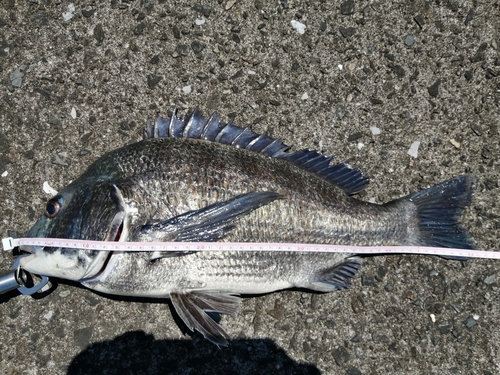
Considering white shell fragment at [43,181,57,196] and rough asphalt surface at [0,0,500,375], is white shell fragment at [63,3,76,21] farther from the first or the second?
white shell fragment at [43,181,57,196]

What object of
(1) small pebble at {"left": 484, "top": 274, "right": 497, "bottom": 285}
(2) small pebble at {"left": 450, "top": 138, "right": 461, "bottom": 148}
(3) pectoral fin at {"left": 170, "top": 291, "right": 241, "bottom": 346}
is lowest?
(3) pectoral fin at {"left": 170, "top": 291, "right": 241, "bottom": 346}

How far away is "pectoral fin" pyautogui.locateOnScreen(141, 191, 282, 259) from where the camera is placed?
230 centimetres

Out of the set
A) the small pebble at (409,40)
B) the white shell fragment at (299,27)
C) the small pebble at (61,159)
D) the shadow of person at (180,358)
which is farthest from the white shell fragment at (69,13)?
the small pebble at (409,40)

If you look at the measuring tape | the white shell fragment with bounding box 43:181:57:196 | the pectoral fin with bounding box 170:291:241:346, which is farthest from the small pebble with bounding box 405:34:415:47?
the white shell fragment with bounding box 43:181:57:196

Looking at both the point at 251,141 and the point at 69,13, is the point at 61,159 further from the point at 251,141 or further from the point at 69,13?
the point at 251,141

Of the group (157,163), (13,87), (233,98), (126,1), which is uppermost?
(126,1)

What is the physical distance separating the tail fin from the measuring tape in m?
0.05

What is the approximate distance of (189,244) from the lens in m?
2.34

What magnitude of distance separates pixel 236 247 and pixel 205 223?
0.68ft

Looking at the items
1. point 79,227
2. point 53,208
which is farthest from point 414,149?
point 53,208

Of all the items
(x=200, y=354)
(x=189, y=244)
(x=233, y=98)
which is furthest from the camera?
(x=233, y=98)

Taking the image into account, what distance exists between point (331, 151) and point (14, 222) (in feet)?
6.64

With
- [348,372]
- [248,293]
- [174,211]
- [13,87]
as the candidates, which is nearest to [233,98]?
[174,211]

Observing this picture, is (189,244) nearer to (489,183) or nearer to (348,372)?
(348,372)
